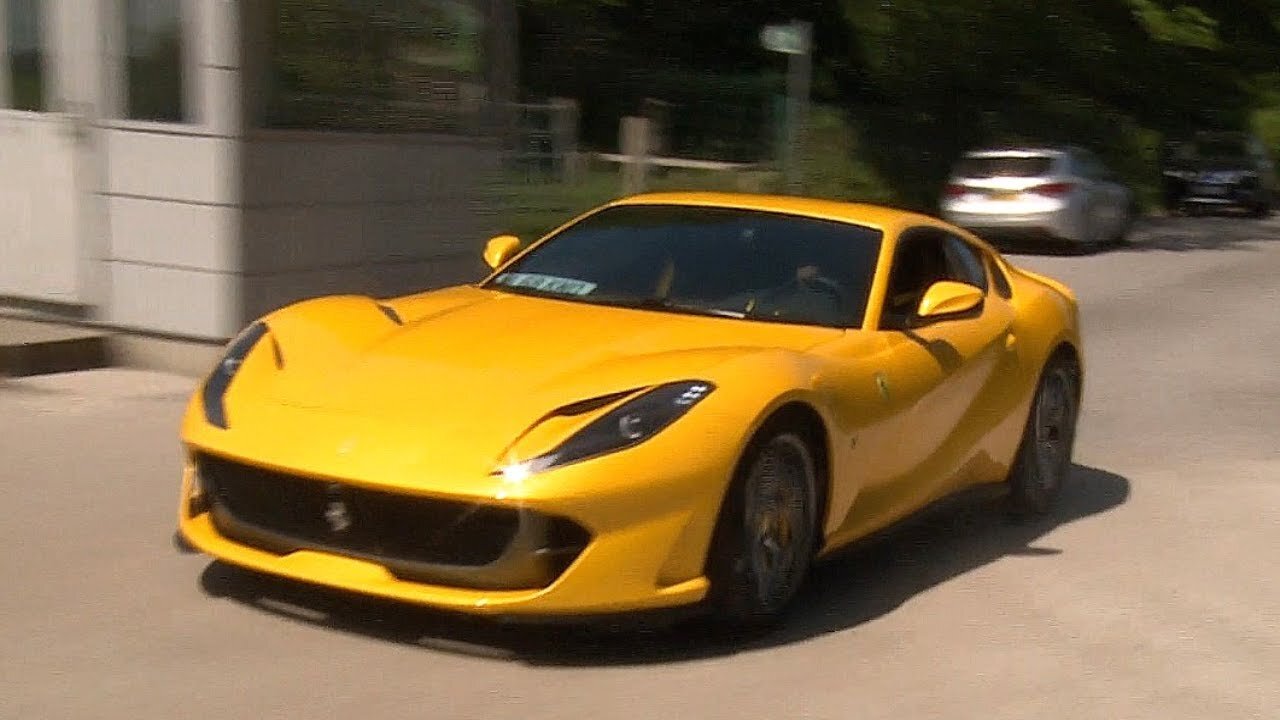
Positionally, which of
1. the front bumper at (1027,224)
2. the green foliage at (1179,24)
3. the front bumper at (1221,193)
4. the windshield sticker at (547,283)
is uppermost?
the green foliage at (1179,24)

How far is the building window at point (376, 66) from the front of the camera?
10070mm

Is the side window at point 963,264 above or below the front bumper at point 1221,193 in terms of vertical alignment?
above

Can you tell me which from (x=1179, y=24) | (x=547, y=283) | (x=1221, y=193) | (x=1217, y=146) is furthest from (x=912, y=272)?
(x=1217, y=146)

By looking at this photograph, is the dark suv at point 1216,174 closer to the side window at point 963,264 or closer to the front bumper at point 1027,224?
the front bumper at point 1027,224

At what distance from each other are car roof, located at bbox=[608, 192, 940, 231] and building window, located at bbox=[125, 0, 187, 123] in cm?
373

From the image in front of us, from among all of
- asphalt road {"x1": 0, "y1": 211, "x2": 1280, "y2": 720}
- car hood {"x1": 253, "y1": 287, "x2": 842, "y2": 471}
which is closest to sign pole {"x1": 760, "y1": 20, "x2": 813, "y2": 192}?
asphalt road {"x1": 0, "y1": 211, "x2": 1280, "y2": 720}

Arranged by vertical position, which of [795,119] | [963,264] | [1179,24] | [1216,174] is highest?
[1179,24]

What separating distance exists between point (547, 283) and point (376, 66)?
4.61m

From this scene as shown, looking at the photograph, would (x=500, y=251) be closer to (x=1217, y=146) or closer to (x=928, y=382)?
(x=928, y=382)

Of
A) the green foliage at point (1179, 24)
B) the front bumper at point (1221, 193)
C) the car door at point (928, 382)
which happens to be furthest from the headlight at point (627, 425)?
the front bumper at point (1221, 193)

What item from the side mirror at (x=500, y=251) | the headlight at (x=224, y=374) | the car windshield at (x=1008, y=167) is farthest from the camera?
the car windshield at (x=1008, y=167)

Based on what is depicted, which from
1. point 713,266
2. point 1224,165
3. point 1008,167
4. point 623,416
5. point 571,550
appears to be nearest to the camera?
point 571,550

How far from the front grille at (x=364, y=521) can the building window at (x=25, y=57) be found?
579 centimetres

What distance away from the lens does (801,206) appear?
6777mm
